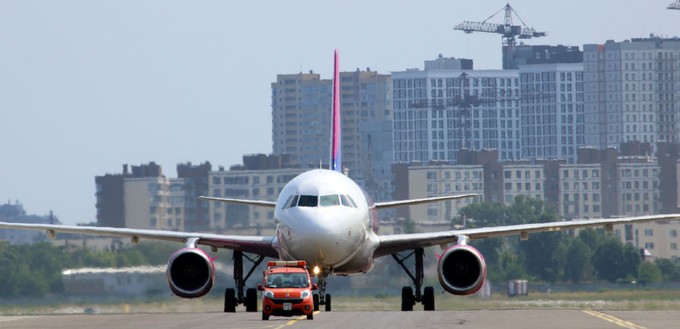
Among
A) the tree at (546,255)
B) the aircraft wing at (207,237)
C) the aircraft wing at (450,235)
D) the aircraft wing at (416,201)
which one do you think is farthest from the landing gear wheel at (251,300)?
the tree at (546,255)

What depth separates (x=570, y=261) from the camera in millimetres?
107562

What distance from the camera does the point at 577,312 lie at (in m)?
54.6

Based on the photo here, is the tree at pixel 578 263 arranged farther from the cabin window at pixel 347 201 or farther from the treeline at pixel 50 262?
the cabin window at pixel 347 201

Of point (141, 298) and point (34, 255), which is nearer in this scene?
point (141, 298)

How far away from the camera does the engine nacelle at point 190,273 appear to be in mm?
55781

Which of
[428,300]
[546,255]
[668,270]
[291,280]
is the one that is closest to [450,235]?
[428,300]

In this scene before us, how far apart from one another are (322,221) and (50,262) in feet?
123

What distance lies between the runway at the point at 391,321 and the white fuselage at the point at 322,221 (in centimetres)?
185

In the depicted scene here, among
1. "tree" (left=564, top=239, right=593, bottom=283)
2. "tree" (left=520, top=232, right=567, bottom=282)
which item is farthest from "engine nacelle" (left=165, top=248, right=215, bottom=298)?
"tree" (left=520, top=232, right=567, bottom=282)

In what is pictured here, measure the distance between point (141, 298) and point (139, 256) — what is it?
193 inches

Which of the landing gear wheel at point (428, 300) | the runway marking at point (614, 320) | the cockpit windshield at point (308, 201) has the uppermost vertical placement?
the cockpit windshield at point (308, 201)

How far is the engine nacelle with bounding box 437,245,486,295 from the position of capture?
5519cm

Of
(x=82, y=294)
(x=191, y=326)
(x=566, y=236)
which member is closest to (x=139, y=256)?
(x=82, y=294)

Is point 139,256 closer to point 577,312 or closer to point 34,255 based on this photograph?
point 34,255
